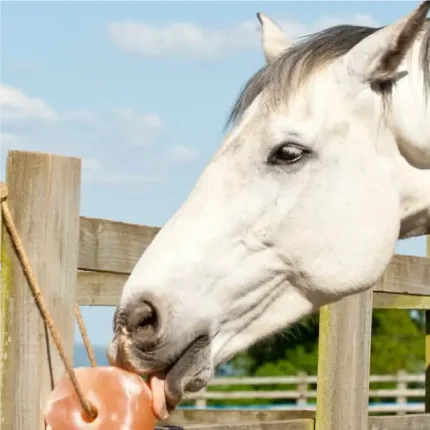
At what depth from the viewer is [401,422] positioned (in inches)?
182

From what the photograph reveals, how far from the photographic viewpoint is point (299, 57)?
282 cm

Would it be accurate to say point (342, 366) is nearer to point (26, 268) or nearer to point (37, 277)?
point (37, 277)

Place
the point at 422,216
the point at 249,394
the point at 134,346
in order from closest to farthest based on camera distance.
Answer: the point at 134,346 → the point at 422,216 → the point at 249,394

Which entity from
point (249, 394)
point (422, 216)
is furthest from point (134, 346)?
point (249, 394)

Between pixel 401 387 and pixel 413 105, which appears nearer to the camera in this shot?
pixel 413 105

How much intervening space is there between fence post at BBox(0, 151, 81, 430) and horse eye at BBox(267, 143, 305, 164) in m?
0.55

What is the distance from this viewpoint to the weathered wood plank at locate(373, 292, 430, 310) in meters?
4.77

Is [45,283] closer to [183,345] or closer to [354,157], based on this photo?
[183,345]

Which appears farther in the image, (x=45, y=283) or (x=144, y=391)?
(x=45, y=283)

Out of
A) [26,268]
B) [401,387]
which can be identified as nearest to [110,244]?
[26,268]

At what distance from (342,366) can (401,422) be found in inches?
22.7

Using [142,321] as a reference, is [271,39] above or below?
above

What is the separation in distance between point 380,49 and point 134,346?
1036 mm

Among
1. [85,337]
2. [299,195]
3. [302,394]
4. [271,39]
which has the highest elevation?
[271,39]
